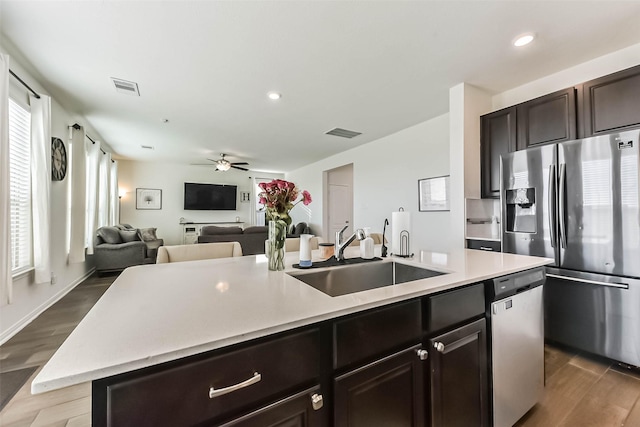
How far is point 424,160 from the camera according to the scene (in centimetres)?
395

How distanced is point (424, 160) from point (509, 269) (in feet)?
9.50

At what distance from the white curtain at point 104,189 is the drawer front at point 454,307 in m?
6.12

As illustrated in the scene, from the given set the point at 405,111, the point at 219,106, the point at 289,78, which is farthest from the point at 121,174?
the point at 405,111

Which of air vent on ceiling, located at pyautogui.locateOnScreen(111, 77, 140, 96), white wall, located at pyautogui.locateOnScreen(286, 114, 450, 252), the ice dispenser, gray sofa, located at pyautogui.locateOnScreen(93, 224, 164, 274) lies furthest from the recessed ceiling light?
gray sofa, located at pyautogui.locateOnScreen(93, 224, 164, 274)

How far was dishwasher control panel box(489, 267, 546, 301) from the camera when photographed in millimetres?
1271

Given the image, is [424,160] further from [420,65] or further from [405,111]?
[420,65]

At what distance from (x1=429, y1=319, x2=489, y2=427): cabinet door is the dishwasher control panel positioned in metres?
0.17

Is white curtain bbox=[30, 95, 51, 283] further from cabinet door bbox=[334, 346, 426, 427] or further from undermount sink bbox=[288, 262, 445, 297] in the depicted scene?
cabinet door bbox=[334, 346, 426, 427]

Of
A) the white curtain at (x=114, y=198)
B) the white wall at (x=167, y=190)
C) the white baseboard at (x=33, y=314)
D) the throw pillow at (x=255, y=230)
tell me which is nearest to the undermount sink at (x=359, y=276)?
the white baseboard at (x=33, y=314)

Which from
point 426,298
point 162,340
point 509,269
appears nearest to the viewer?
point 162,340

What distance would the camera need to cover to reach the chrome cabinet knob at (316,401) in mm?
782

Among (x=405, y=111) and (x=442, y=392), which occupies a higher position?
(x=405, y=111)

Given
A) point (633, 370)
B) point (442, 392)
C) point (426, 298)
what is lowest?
point (633, 370)

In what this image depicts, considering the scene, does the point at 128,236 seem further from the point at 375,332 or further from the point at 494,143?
the point at 494,143
